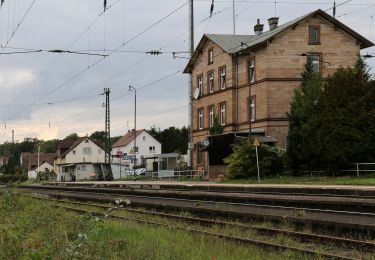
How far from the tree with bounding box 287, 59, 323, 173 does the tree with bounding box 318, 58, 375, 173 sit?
108cm

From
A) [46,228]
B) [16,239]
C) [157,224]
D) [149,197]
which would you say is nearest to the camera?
[16,239]

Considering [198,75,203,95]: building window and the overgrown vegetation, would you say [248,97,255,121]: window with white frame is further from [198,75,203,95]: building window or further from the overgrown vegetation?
the overgrown vegetation

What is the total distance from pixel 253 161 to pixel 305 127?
4.58 metres

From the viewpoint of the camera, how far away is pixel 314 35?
171 feet

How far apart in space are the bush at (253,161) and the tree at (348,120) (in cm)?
464

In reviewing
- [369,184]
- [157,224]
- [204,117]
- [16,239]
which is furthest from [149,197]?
[204,117]

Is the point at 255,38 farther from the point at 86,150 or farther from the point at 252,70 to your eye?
the point at 86,150

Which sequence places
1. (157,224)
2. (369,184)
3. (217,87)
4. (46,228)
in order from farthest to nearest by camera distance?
(217,87), (369,184), (157,224), (46,228)

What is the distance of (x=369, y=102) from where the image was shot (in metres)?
A: 35.5

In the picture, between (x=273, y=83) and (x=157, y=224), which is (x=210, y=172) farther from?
(x=157, y=224)

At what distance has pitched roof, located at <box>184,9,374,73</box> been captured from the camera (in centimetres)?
5125

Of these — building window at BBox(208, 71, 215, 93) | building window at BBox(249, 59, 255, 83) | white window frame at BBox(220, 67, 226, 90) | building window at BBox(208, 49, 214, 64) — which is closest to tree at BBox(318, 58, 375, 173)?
building window at BBox(249, 59, 255, 83)

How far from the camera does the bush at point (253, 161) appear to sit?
133 ft

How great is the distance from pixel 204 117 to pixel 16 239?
171ft
